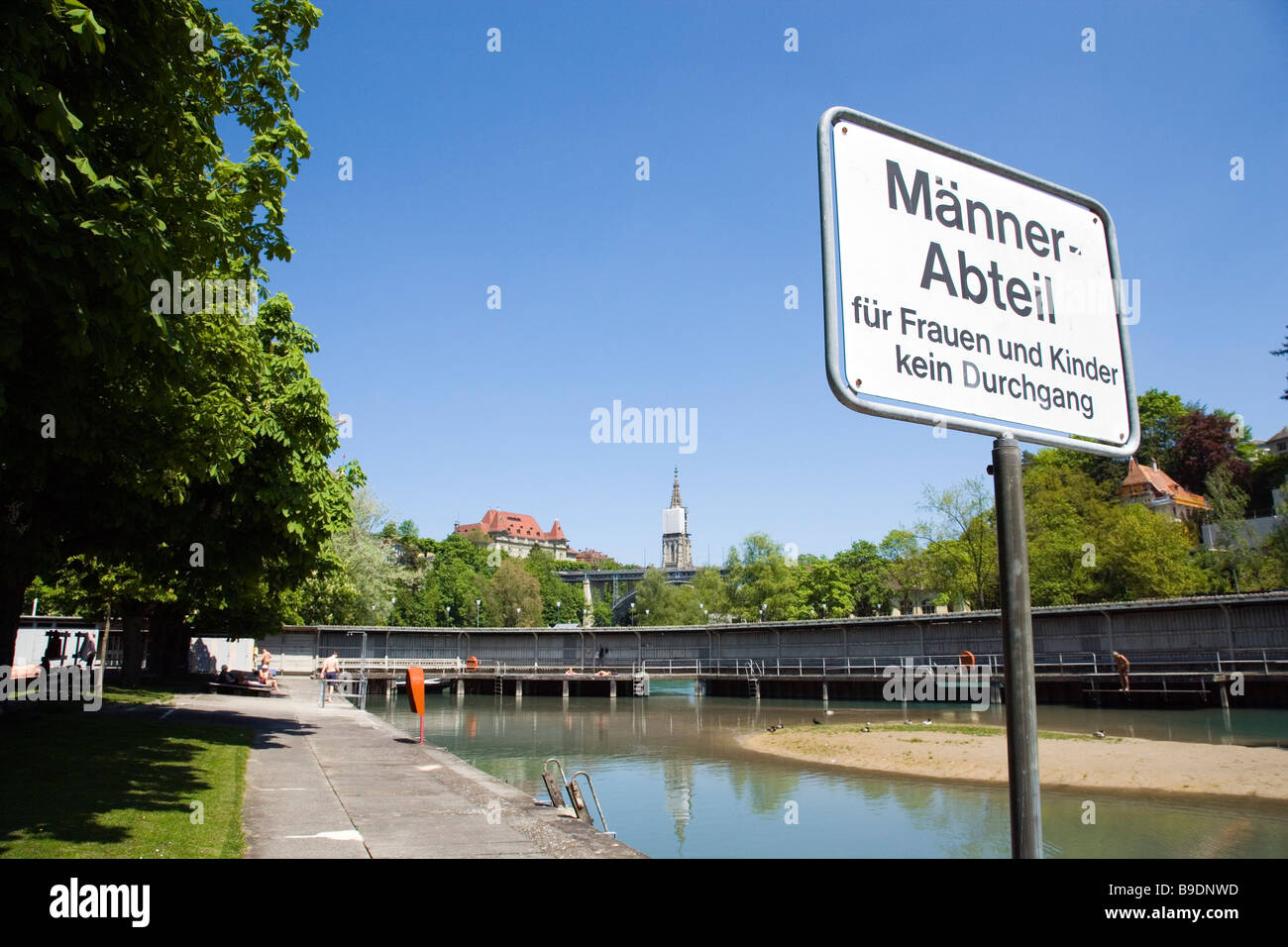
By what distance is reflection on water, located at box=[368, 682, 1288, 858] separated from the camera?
53.3ft

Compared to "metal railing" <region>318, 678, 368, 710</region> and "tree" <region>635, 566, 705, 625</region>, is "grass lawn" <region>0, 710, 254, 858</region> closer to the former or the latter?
"metal railing" <region>318, 678, 368, 710</region>

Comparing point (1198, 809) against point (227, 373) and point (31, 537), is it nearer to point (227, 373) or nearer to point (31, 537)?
point (227, 373)

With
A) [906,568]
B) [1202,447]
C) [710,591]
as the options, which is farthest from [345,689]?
[1202,447]

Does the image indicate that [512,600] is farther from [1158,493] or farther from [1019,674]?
[1019,674]

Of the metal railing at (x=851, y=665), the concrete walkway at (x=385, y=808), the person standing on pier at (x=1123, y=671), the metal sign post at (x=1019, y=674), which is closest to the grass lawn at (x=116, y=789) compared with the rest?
the concrete walkway at (x=385, y=808)

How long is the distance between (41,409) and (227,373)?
5256 mm

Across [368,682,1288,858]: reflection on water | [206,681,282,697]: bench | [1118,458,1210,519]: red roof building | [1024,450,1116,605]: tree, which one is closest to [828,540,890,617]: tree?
[1024,450,1116,605]: tree

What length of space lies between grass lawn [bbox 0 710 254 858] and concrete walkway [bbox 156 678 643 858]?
0.55 metres

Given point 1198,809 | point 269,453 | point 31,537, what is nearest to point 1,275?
point 31,537

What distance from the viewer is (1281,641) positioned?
41219mm

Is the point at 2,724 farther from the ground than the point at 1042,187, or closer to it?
closer to it

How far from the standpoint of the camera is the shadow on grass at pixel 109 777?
9.38 m
